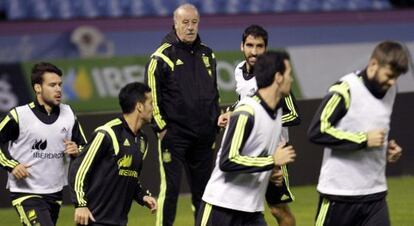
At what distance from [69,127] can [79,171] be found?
128cm

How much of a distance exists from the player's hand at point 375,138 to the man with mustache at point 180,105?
3179mm

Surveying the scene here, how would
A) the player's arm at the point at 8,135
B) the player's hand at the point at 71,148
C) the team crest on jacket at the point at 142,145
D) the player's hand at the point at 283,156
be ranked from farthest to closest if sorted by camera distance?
the player's arm at the point at 8,135 → the player's hand at the point at 71,148 → the team crest on jacket at the point at 142,145 → the player's hand at the point at 283,156

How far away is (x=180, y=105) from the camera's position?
1055 cm

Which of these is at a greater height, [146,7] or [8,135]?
[146,7]

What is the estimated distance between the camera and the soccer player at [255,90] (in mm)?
9820

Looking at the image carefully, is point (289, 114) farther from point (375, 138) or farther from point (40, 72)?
point (375, 138)

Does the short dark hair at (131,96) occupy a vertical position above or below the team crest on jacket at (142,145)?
above

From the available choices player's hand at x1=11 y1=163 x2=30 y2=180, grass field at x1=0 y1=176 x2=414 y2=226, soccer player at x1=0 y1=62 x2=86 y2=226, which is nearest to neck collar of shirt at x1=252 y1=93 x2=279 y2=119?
soccer player at x1=0 y1=62 x2=86 y2=226

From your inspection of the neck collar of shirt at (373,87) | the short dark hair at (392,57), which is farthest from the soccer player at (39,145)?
the short dark hair at (392,57)

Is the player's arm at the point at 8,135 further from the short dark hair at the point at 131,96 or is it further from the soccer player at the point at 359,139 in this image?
the soccer player at the point at 359,139

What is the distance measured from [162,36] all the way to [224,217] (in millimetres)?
12381

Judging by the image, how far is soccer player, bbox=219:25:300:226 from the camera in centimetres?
982

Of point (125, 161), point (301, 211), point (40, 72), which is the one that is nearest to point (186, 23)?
point (40, 72)

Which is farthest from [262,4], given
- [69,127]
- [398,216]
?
[69,127]
